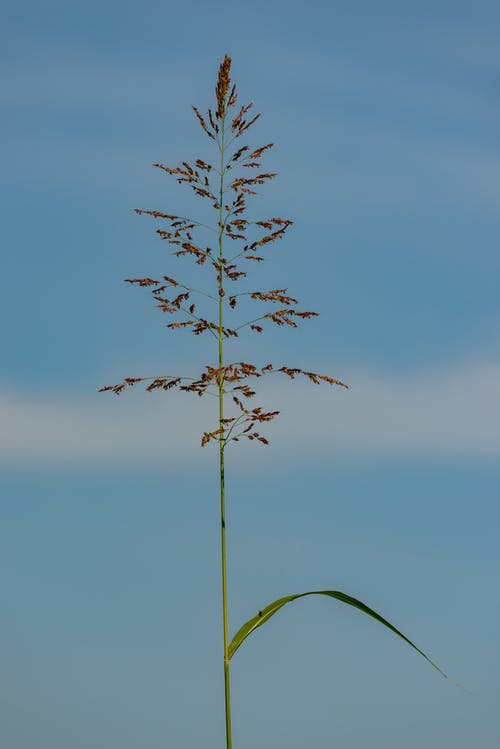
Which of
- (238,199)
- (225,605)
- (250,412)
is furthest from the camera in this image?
(238,199)

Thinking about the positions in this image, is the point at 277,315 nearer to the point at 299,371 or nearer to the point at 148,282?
the point at 299,371

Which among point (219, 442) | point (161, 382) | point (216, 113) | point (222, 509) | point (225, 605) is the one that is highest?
point (216, 113)

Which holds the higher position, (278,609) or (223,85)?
(223,85)

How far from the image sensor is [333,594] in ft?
17.4

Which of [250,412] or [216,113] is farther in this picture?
[216,113]

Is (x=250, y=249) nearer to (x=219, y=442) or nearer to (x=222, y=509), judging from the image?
(x=219, y=442)

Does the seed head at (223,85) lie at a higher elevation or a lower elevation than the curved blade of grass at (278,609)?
higher

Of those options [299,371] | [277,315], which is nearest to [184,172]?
[277,315]

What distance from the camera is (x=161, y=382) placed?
5645mm

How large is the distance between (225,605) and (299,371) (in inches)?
56.7

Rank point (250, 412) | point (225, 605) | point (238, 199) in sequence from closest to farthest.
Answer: point (225, 605), point (250, 412), point (238, 199)

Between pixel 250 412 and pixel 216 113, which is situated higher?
pixel 216 113

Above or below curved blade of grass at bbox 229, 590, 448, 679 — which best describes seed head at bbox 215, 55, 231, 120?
above

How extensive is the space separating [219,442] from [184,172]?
178cm
